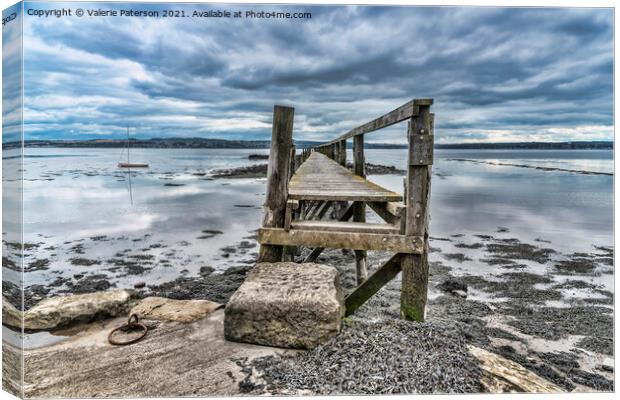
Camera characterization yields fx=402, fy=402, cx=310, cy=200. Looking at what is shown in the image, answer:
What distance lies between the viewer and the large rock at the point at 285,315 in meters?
3.53

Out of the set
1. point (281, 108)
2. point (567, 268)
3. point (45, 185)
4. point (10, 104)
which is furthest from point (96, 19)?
point (45, 185)

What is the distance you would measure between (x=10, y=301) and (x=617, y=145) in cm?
572

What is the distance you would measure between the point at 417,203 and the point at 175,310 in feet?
9.93

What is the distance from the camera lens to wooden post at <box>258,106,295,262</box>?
4.76 m

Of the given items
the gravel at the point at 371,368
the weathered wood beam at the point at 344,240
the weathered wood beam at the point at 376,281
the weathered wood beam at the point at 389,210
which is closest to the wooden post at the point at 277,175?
the weathered wood beam at the point at 344,240

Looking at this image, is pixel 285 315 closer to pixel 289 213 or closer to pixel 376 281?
pixel 289 213

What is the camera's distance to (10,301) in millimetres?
3426

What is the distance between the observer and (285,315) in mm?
3551

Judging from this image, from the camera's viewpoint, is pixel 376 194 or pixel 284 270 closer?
pixel 284 270

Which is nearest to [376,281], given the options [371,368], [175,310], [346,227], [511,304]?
[346,227]

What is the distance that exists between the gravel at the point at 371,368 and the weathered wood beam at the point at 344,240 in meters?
1.12

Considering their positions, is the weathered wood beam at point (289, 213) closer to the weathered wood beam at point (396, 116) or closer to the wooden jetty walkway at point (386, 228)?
the wooden jetty walkway at point (386, 228)

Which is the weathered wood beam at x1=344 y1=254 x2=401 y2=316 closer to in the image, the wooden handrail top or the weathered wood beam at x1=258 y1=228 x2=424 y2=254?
the weathered wood beam at x1=258 y1=228 x2=424 y2=254

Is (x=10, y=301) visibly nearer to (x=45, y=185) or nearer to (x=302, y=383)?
(x=302, y=383)
